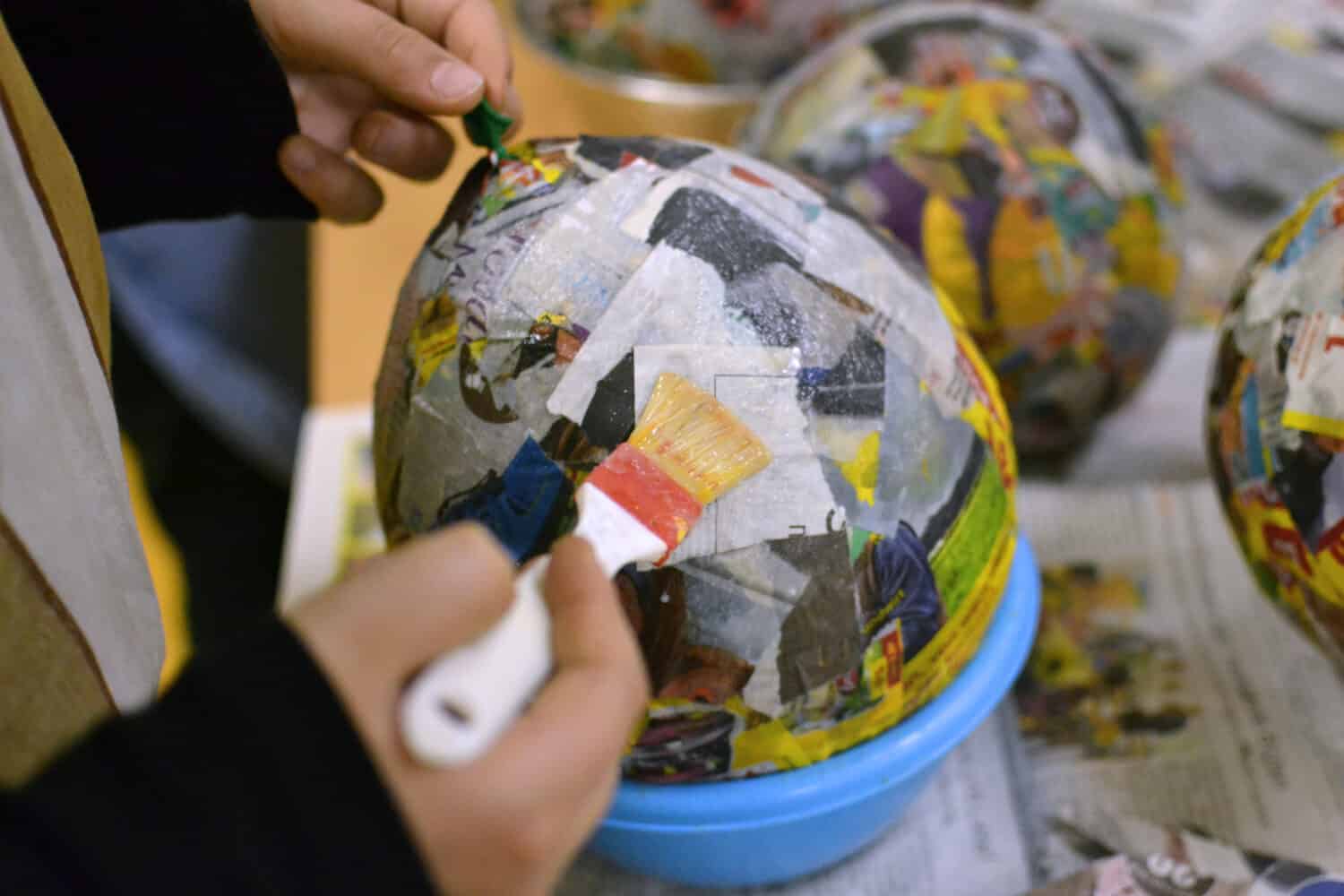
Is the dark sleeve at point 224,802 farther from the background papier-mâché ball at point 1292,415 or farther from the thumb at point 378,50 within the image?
the background papier-mâché ball at point 1292,415

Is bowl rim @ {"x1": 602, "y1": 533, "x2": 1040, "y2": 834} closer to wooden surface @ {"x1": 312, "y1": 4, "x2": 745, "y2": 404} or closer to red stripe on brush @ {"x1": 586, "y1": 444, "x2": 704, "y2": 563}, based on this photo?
red stripe on brush @ {"x1": 586, "y1": 444, "x2": 704, "y2": 563}

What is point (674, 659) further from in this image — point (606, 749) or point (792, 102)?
point (792, 102)

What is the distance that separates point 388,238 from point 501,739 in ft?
3.23

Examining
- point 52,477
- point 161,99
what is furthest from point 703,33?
point 52,477

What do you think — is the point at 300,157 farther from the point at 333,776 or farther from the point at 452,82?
the point at 333,776

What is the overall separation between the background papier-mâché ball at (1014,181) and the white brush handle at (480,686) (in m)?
0.54

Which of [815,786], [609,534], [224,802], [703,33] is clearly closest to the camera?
[224,802]

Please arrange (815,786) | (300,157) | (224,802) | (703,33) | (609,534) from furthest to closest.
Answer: (703,33) < (300,157) < (815,786) < (609,534) < (224,802)

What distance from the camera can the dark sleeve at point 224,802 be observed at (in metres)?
0.32

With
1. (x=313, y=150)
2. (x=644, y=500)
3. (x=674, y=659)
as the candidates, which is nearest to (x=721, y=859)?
(x=674, y=659)

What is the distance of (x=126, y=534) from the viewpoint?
21.3 inches

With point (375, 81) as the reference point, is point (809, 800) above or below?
→ below

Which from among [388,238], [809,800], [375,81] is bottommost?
[388,238]

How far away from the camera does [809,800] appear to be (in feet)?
2.02
